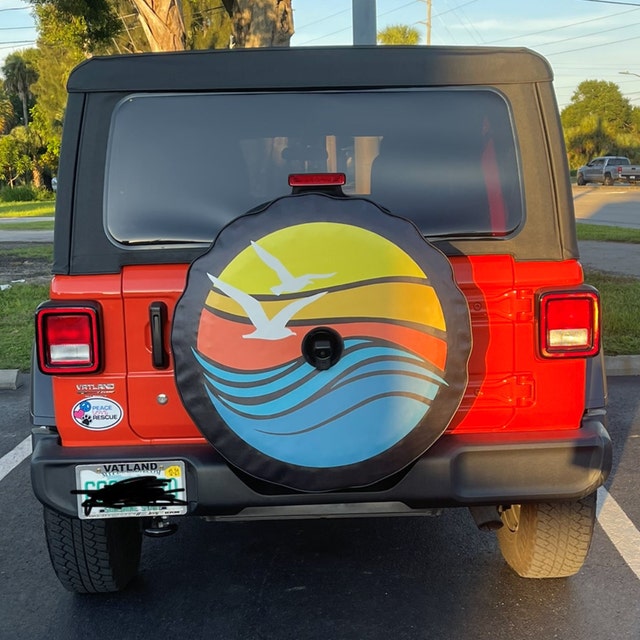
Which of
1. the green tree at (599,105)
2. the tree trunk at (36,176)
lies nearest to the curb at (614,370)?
the tree trunk at (36,176)

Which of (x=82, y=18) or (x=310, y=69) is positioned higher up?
(x=82, y=18)

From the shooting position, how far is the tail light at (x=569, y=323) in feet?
9.09

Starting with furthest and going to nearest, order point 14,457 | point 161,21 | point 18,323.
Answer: point 161,21 → point 18,323 → point 14,457

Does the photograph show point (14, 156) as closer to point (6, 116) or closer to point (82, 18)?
point (6, 116)

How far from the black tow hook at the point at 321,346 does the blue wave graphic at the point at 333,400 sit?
21mm

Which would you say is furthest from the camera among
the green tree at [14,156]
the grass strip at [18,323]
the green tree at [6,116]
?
the green tree at [6,116]

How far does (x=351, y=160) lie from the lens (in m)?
3.03

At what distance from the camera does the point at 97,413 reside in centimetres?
280

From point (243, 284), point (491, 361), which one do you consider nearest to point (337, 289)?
point (243, 284)

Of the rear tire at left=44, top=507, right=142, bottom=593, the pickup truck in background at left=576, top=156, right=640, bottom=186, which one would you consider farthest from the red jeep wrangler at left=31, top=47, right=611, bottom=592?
the pickup truck in background at left=576, top=156, right=640, bottom=186

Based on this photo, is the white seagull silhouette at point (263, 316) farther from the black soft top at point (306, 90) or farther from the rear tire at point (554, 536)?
the rear tire at point (554, 536)

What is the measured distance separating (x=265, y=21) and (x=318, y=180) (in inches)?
400

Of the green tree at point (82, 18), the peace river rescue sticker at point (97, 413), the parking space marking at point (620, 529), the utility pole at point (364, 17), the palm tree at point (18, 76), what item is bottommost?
the parking space marking at point (620, 529)

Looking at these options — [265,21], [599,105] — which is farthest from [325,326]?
[599,105]
